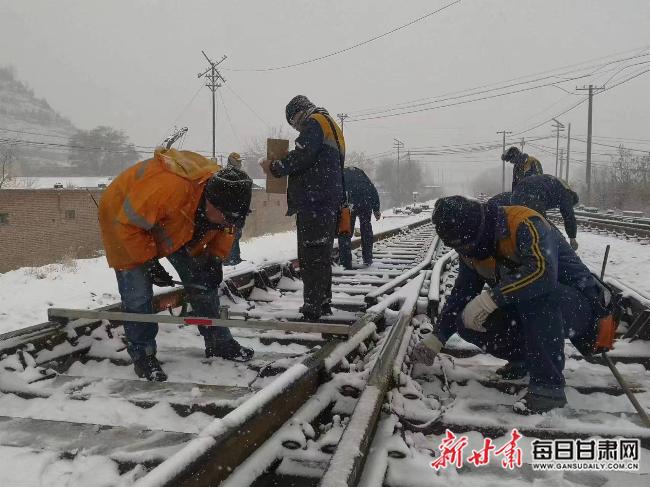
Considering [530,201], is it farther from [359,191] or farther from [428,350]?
[428,350]

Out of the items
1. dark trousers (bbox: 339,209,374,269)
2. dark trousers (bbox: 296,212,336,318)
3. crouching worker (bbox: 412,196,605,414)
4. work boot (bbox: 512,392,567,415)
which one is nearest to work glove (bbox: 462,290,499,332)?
crouching worker (bbox: 412,196,605,414)

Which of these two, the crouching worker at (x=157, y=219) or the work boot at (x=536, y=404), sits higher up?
the crouching worker at (x=157, y=219)

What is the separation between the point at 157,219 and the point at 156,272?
1.72 feet

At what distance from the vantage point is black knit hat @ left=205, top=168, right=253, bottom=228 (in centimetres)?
297

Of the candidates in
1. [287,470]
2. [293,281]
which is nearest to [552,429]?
[287,470]

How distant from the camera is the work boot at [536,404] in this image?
246 centimetres

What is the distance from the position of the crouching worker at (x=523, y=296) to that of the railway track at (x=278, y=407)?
0.56 feet

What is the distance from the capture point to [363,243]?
7590mm

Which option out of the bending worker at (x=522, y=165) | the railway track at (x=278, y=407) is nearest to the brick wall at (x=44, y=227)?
the bending worker at (x=522, y=165)

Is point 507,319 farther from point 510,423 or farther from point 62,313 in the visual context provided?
point 62,313

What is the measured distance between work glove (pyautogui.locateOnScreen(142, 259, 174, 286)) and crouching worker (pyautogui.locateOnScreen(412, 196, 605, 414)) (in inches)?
69.0

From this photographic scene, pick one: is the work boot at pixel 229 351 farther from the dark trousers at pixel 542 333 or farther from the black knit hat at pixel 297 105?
the black knit hat at pixel 297 105

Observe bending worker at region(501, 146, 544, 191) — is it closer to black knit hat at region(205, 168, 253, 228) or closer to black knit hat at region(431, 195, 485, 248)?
black knit hat at region(431, 195, 485, 248)

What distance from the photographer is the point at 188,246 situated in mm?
3502
